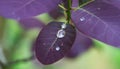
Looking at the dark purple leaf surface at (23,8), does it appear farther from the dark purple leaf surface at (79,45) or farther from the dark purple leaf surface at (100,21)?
the dark purple leaf surface at (79,45)

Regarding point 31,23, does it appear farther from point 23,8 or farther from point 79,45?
point 23,8

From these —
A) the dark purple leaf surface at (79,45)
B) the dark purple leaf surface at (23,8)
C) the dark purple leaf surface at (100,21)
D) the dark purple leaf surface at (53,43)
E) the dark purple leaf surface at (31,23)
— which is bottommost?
the dark purple leaf surface at (79,45)

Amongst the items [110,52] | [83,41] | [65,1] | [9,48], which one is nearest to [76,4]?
[65,1]

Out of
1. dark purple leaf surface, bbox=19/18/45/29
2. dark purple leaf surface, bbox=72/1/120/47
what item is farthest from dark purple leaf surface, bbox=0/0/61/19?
dark purple leaf surface, bbox=19/18/45/29

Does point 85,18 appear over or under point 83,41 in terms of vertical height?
over

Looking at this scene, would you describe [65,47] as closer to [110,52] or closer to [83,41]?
[83,41]

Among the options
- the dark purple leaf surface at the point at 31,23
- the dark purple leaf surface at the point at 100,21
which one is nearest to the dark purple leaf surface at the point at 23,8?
the dark purple leaf surface at the point at 100,21
